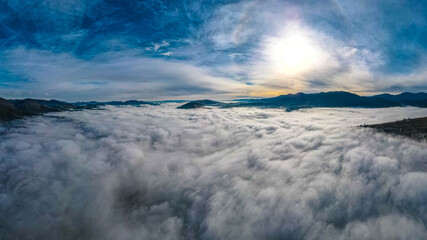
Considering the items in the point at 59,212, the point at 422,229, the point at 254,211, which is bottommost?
the point at 59,212

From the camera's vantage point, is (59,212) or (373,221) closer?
(373,221)

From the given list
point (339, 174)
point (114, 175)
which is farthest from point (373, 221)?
point (114, 175)

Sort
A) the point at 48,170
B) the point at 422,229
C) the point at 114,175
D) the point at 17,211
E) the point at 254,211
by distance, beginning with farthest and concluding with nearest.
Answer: the point at 114,175
the point at 48,170
the point at 17,211
the point at 254,211
the point at 422,229

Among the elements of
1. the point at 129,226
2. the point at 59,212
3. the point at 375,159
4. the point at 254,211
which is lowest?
the point at 129,226

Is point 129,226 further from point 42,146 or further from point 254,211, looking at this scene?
point 42,146

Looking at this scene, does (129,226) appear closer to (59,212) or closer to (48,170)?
(59,212)

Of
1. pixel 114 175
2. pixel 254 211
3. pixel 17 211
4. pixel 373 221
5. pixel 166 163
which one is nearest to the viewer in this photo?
pixel 373 221

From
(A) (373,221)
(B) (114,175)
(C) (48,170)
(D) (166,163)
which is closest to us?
(A) (373,221)

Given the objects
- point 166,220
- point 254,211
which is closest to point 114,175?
point 166,220

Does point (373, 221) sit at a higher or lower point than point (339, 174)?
lower
